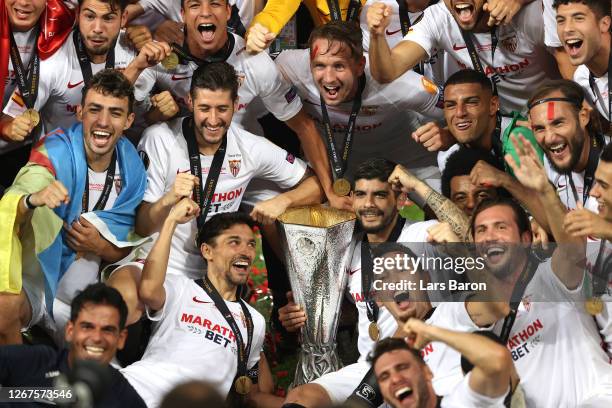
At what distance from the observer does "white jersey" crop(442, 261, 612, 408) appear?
5.99 metres

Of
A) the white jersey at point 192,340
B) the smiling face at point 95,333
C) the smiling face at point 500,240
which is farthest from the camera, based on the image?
the white jersey at point 192,340

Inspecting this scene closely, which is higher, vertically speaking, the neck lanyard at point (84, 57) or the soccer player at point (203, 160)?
the neck lanyard at point (84, 57)

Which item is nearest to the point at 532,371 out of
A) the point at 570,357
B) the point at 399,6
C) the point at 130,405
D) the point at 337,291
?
the point at 570,357

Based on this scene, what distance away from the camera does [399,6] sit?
7387 millimetres

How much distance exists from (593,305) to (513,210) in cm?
60

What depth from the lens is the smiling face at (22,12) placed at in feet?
22.3

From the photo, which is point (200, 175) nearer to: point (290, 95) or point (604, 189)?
point (290, 95)

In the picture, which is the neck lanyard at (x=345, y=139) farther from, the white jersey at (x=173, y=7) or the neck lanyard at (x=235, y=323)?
the neck lanyard at (x=235, y=323)

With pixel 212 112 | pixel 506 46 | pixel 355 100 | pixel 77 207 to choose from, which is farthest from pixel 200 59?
pixel 506 46

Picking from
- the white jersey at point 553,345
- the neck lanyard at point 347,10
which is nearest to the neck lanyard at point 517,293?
the white jersey at point 553,345

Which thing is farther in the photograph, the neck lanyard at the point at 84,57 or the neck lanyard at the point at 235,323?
the neck lanyard at the point at 84,57

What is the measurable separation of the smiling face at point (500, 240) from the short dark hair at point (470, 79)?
896 mm

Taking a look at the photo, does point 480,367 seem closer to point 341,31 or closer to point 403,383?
point 403,383

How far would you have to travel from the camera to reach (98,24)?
22.4 ft
